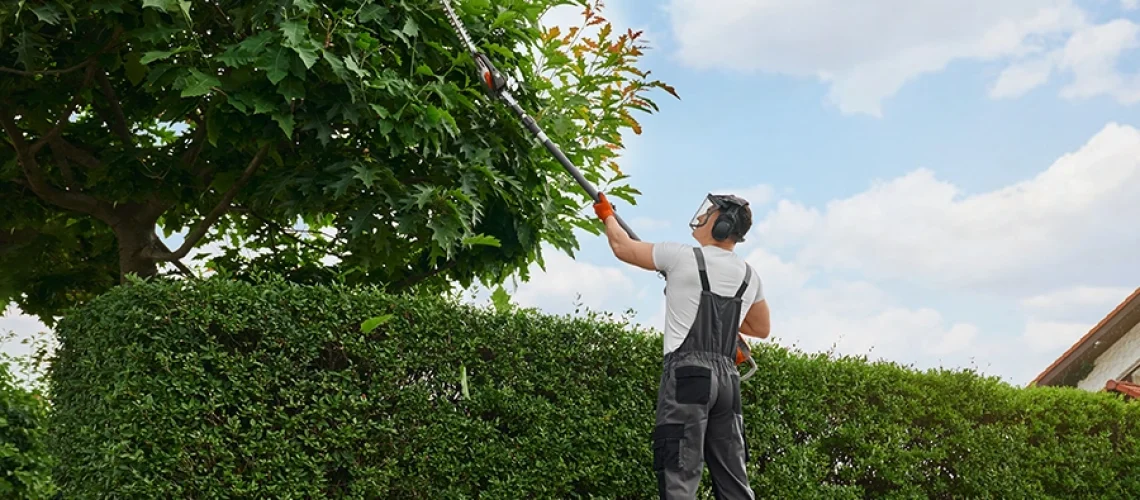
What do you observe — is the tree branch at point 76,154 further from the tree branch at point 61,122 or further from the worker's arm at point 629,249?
the worker's arm at point 629,249

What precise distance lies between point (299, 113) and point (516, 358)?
2.19m

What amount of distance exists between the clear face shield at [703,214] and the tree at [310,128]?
4.94 feet

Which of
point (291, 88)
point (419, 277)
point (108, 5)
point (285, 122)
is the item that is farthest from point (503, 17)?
point (419, 277)

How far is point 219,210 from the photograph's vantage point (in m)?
8.59

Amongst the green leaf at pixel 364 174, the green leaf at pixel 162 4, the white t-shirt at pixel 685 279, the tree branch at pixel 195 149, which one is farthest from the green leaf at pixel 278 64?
the tree branch at pixel 195 149

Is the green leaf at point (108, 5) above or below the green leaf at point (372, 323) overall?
above

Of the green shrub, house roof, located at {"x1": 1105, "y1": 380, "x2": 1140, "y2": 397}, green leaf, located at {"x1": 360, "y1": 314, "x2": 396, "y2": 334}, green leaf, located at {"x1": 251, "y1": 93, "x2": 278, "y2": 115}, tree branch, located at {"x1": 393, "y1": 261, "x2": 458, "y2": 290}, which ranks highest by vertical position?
tree branch, located at {"x1": 393, "y1": 261, "x2": 458, "y2": 290}

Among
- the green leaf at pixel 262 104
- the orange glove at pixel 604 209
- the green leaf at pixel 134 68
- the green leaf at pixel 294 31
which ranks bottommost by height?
the orange glove at pixel 604 209

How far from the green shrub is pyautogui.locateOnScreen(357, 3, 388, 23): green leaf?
11.1 ft

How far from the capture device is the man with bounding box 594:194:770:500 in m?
5.82

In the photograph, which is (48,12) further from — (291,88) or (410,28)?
(410,28)

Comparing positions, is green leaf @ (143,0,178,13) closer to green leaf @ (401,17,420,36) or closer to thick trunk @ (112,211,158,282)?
green leaf @ (401,17,420,36)

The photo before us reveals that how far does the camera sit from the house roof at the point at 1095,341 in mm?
15719

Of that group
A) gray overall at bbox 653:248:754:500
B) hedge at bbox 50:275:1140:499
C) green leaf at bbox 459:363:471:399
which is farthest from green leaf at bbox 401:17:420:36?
gray overall at bbox 653:248:754:500
